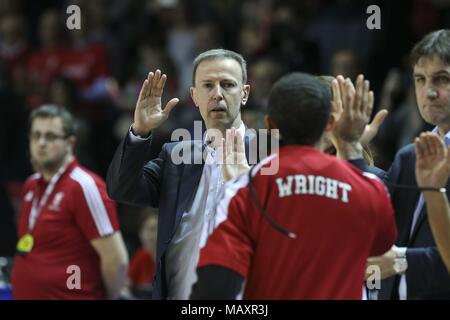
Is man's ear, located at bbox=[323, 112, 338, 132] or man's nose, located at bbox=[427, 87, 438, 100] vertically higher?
man's nose, located at bbox=[427, 87, 438, 100]

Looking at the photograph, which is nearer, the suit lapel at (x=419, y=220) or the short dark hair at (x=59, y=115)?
the suit lapel at (x=419, y=220)

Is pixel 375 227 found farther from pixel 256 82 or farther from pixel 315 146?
pixel 256 82

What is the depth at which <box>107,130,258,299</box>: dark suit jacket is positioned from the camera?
509cm

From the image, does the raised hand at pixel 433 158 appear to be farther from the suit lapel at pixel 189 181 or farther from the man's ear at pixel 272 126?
the suit lapel at pixel 189 181

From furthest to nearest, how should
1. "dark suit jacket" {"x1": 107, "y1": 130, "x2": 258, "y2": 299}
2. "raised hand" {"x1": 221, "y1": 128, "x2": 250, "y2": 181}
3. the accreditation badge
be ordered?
1. the accreditation badge
2. "dark suit jacket" {"x1": 107, "y1": 130, "x2": 258, "y2": 299}
3. "raised hand" {"x1": 221, "y1": 128, "x2": 250, "y2": 181}

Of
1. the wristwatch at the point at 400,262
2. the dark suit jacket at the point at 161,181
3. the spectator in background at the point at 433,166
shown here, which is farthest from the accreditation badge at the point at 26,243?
the spectator in background at the point at 433,166

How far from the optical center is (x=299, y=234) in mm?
4074

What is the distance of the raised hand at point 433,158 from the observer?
438 centimetres

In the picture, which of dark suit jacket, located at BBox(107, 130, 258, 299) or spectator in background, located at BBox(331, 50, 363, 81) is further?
spectator in background, located at BBox(331, 50, 363, 81)

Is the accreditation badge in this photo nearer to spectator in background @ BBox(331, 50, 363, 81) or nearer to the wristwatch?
the wristwatch

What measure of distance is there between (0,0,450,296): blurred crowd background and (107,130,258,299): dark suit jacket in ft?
10.9

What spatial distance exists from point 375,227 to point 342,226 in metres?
0.15

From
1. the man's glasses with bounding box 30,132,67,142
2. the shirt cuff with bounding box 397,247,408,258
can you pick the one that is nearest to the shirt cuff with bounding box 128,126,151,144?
the shirt cuff with bounding box 397,247,408,258

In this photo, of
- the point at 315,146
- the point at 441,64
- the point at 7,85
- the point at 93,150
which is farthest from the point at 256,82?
the point at 315,146
